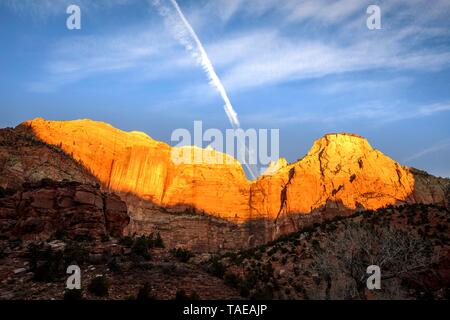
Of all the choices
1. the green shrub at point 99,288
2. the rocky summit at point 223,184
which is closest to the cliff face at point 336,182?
the rocky summit at point 223,184

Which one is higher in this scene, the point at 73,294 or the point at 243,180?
the point at 243,180

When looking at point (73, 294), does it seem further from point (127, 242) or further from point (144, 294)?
point (127, 242)

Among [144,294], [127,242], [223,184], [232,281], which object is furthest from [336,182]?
[144,294]

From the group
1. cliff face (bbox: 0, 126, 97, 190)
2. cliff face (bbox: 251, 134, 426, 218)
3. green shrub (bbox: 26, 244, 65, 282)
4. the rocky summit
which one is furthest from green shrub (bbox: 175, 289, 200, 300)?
cliff face (bbox: 251, 134, 426, 218)

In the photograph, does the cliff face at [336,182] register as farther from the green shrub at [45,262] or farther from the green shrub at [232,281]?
the green shrub at [45,262]

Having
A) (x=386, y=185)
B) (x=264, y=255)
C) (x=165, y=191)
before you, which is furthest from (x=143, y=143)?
(x=264, y=255)

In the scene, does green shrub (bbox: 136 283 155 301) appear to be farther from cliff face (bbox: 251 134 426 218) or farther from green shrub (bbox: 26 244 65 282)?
cliff face (bbox: 251 134 426 218)
